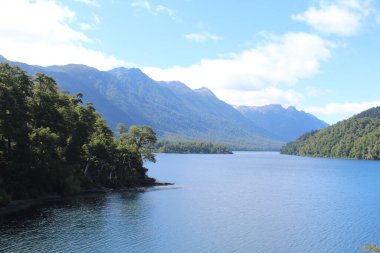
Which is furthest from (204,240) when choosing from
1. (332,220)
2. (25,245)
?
(332,220)

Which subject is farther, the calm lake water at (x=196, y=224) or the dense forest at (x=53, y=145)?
the dense forest at (x=53, y=145)

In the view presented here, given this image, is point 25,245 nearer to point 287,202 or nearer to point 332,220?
point 332,220

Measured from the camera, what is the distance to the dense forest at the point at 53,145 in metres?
74.4

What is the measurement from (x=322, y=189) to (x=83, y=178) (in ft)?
242

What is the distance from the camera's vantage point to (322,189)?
12650 centimetres

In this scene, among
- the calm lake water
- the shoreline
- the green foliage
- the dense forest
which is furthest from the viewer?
the dense forest

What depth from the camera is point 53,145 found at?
88.4 meters

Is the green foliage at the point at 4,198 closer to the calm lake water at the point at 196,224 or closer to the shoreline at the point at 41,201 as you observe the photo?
the shoreline at the point at 41,201

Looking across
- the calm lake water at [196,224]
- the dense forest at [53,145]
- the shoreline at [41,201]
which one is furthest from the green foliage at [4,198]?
the calm lake water at [196,224]

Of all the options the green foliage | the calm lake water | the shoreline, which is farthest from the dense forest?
the calm lake water

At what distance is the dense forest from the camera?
74.4 metres

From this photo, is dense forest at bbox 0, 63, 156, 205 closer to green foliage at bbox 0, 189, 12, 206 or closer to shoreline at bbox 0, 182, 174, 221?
green foliage at bbox 0, 189, 12, 206

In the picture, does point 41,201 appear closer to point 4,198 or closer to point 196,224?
point 4,198

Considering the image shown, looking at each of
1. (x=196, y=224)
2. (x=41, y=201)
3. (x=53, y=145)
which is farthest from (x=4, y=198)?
(x=196, y=224)
